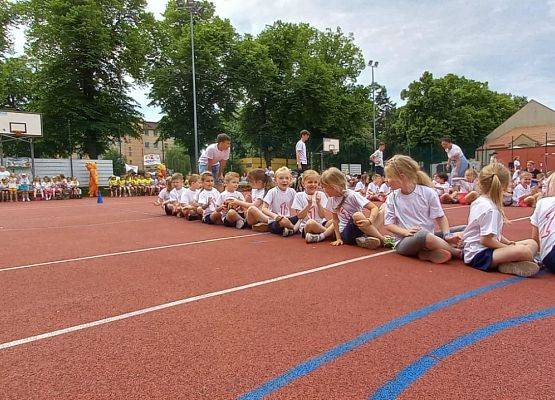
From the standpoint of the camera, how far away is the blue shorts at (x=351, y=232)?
5.89 metres

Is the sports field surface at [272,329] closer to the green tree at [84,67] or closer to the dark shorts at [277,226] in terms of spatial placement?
the dark shorts at [277,226]

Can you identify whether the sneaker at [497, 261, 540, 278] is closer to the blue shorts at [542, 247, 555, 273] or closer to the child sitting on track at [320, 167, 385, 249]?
the blue shorts at [542, 247, 555, 273]

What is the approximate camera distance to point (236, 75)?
33500mm

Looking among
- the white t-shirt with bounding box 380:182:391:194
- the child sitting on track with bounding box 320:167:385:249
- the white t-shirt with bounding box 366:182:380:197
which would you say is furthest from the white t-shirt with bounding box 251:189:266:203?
the white t-shirt with bounding box 366:182:380:197

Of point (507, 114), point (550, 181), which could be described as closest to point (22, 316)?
point (550, 181)

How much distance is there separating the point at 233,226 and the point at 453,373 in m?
6.32

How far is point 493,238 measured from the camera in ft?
13.8

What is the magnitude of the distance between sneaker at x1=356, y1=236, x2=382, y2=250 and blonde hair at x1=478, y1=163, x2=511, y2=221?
5.16ft

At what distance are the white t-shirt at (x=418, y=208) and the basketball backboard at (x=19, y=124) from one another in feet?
75.4

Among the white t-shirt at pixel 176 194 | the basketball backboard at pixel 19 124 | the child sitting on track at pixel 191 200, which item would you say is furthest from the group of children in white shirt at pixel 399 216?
the basketball backboard at pixel 19 124

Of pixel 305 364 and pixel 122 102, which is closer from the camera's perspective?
pixel 305 364

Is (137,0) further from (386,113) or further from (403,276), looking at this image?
(386,113)

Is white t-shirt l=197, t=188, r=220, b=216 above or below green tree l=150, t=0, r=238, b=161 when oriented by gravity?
below

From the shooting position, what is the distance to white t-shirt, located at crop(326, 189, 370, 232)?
18.9ft
